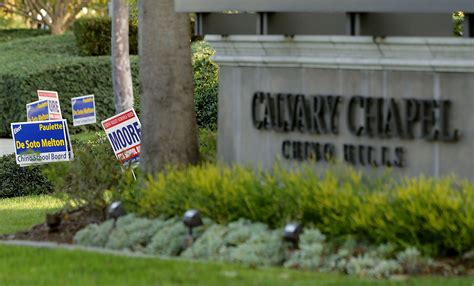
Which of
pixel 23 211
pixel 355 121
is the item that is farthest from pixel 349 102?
pixel 23 211

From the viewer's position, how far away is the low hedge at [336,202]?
895cm

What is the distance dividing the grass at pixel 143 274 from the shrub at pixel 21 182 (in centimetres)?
965

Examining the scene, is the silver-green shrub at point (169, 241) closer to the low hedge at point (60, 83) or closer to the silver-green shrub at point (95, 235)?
the silver-green shrub at point (95, 235)

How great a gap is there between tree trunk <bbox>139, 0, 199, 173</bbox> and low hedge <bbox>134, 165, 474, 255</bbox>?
2.45ft

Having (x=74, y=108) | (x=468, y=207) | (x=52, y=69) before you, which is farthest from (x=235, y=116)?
(x=52, y=69)

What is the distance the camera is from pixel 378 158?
1052 centimetres

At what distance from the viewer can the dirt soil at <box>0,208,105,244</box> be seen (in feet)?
36.6

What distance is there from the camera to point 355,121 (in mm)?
10656

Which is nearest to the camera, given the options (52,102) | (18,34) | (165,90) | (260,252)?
(260,252)

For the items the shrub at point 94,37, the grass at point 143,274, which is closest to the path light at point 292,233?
the grass at point 143,274

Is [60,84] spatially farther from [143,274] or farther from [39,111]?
[143,274]

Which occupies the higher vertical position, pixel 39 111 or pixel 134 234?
pixel 134 234

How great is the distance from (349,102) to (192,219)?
1806mm

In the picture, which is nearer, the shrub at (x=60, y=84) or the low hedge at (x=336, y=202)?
the low hedge at (x=336, y=202)
